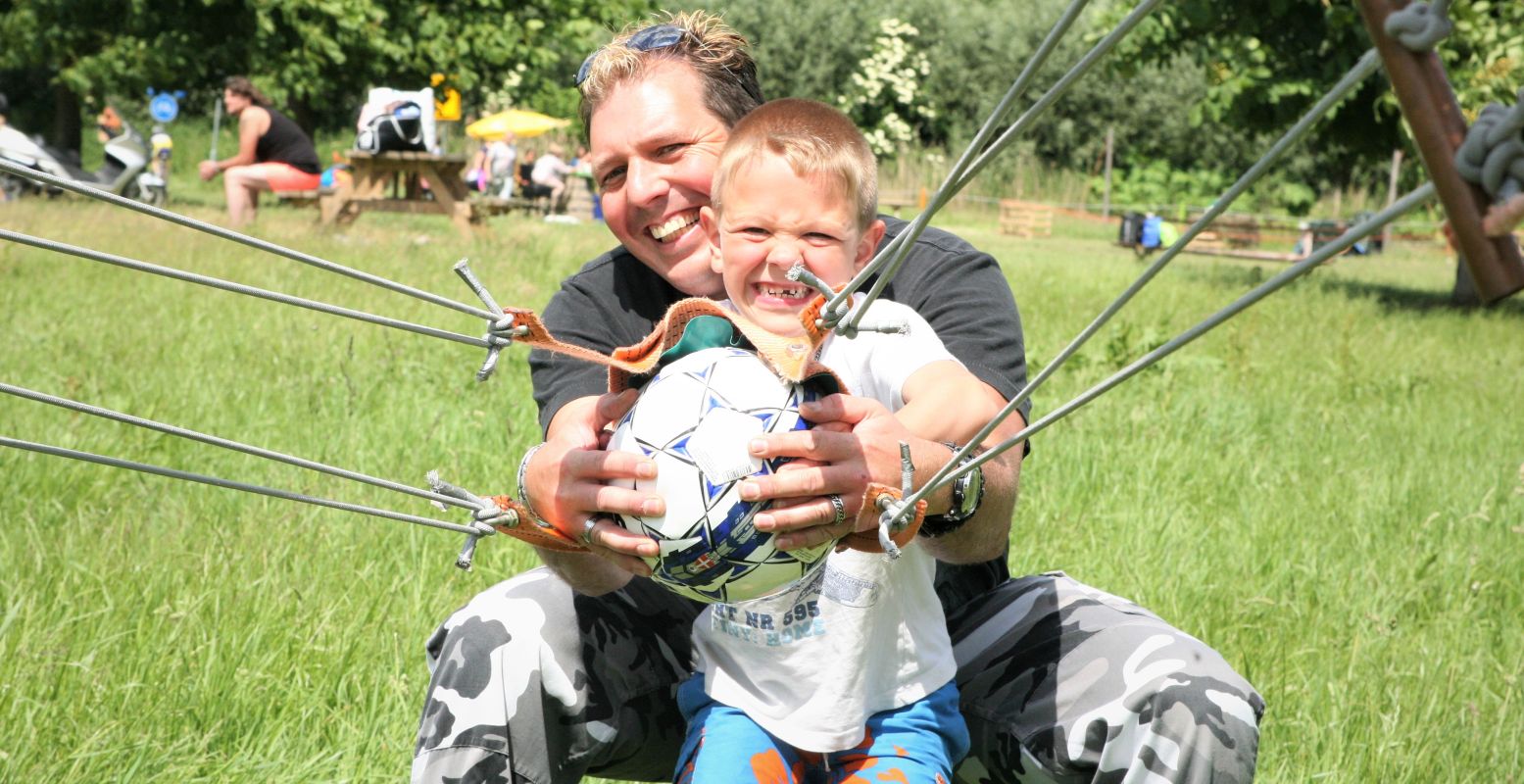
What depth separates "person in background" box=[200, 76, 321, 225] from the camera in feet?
51.0

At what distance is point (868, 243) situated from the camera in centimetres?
251

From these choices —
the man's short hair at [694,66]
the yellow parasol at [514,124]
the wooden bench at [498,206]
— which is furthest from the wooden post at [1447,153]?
the yellow parasol at [514,124]

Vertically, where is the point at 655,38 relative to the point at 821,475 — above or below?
above

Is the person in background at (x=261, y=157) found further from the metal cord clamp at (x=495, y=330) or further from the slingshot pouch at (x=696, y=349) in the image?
the metal cord clamp at (x=495, y=330)

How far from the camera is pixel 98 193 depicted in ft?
5.67

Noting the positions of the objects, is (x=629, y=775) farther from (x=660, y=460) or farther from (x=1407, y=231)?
(x=1407, y=231)

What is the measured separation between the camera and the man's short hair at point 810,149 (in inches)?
91.7

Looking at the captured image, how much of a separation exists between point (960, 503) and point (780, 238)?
1.66 ft

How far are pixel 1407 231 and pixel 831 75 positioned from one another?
58.2ft

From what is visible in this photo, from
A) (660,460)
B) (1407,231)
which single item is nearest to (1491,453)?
(660,460)

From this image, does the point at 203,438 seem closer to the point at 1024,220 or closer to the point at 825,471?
the point at 825,471

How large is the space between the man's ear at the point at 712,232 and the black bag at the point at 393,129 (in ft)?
42.2

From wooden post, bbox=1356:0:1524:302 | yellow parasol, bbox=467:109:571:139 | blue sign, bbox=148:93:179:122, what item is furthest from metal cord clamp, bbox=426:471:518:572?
yellow parasol, bbox=467:109:571:139

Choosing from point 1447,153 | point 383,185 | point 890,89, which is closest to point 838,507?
point 1447,153
